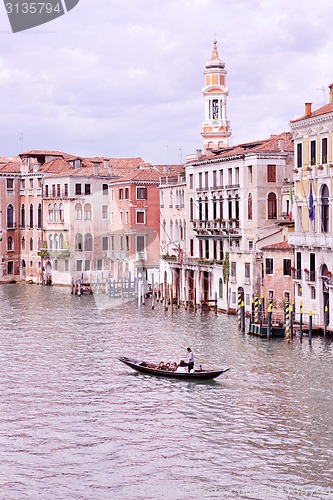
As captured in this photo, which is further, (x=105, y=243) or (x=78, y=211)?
(x=78, y=211)

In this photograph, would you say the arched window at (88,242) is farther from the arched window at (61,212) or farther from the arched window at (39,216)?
the arched window at (39,216)

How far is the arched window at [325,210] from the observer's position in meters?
45.1

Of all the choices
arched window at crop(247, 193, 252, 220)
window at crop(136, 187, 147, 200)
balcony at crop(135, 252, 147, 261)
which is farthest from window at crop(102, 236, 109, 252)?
arched window at crop(247, 193, 252, 220)

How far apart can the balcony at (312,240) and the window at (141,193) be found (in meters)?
27.1

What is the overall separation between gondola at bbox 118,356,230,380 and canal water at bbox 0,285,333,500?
22 cm

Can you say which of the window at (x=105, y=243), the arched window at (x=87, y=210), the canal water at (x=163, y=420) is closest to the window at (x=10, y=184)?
the arched window at (x=87, y=210)

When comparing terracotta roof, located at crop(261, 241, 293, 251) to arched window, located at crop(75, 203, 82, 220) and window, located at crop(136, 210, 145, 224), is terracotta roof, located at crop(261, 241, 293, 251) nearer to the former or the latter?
window, located at crop(136, 210, 145, 224)

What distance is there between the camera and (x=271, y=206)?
183 ft

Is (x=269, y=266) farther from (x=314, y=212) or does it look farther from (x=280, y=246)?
(x=314, y=212)

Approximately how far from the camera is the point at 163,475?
79.2 feet

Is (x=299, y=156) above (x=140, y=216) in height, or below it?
above

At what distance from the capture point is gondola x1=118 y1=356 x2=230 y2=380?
34.4 meters

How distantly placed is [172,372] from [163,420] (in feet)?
19.0

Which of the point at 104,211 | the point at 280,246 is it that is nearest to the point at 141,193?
the point at 104,211
